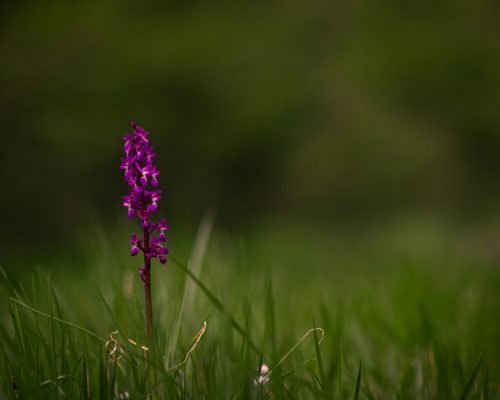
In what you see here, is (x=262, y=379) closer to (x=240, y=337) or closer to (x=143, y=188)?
(x=143, y=188)

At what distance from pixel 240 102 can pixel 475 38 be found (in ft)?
12.5

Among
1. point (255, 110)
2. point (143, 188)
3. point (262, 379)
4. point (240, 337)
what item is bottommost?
point (240, 337)

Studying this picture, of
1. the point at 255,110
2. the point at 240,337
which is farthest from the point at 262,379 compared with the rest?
the point at 255,110

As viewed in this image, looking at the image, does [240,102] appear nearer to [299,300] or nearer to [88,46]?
[88,46]

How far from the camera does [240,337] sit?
73.2 inches

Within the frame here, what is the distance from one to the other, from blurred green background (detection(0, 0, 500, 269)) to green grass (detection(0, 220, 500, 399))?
300cm

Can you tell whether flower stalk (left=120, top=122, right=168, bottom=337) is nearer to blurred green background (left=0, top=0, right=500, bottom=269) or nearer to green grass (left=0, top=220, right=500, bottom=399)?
green grass (left=0, top=220, right=500, bottom=399)

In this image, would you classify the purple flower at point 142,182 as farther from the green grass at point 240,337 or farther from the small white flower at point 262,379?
the small white flower at point 262,379

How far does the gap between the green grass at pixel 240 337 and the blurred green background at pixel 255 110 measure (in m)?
3.00

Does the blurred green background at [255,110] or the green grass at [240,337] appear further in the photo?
the blurred green background at [255,110]

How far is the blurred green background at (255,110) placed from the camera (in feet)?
21.4

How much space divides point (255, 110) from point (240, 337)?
6294 mm

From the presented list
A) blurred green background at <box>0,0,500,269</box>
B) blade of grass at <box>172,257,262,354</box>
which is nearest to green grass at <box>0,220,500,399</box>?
blade of grass at <box>172,257,262,354</box>

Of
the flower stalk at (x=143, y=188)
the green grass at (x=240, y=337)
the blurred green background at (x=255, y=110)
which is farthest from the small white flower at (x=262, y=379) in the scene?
the blurred green background at (x=255, y=110)
